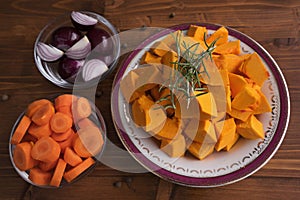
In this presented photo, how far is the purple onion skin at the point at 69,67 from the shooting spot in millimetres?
1382

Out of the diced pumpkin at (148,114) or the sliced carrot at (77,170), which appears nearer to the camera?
the diced pumpkin at (148,114)

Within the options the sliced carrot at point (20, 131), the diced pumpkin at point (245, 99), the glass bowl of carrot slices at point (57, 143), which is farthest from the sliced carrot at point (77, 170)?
the diced pumpkin at point (245, 99)

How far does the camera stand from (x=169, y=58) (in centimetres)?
117

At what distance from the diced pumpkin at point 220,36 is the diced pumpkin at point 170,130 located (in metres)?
0.31

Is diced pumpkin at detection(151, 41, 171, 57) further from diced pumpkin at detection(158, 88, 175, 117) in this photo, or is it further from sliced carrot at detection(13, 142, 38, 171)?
sliced carrot at detection(13, 142, 38, 171)

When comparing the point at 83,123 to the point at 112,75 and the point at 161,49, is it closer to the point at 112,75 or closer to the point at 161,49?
the point at 112,75

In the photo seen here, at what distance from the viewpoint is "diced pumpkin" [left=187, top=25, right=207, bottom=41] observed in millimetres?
1245

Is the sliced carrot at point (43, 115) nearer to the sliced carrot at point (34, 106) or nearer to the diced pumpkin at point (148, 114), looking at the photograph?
the sliced carrot at point (34, 106)

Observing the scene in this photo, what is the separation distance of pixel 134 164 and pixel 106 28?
1.84ft

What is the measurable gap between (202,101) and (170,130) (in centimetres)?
14

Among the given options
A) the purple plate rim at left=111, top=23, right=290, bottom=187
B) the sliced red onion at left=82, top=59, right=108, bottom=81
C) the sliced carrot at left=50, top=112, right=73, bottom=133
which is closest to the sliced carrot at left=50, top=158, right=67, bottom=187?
the sliced carrot at left=50, top=112, right=73, bottom=133

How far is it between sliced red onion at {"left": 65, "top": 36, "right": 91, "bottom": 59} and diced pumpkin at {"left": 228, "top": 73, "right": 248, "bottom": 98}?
55 centimetres

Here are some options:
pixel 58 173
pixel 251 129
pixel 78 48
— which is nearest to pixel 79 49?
pixel 78 48

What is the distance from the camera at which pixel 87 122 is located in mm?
1281
